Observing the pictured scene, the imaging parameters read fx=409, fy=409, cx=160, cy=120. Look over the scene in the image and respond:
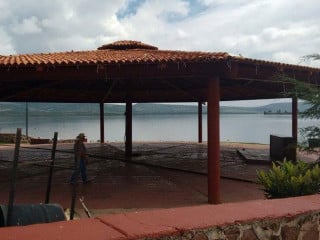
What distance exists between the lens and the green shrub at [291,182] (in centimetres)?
600

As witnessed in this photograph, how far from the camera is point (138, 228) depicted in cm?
356

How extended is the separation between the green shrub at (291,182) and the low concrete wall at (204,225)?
1219 mm

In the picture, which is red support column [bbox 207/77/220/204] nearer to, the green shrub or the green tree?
the green tree

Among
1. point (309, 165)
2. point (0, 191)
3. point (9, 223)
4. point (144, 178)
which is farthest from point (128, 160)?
point (9, 223)

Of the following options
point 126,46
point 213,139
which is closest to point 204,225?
point 213,139

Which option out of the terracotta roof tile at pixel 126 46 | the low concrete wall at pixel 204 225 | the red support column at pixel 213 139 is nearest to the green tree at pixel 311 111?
the red support column at pixel 213 139

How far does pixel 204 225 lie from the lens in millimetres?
3732

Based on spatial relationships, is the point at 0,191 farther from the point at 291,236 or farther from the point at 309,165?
the point at 291,236

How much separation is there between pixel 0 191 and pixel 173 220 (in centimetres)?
808

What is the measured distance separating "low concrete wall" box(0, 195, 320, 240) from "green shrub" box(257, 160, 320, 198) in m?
1.22

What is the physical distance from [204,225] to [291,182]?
9.03ft

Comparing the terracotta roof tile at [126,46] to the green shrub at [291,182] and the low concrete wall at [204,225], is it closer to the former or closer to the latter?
the green shrub at [291,182]

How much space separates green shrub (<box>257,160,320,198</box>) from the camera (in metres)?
6.00

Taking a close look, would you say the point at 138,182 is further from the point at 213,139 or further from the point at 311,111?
the point at 311,111
